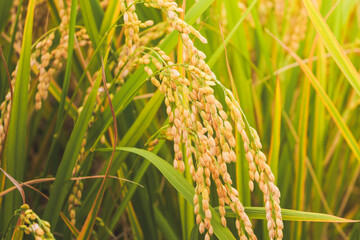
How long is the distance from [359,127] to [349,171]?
0.25 meters

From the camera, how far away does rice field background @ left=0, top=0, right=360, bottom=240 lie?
88 cm

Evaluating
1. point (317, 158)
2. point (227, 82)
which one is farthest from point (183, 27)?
point (317, 158)

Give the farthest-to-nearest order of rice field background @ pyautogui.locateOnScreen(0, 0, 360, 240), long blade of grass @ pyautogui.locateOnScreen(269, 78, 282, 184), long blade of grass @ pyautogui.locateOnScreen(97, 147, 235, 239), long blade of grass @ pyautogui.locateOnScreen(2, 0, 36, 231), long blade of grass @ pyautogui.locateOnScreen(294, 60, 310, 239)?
long blade of grass @ pyautogui.locateOnScreen(294, 60, 310, 239) < long blade of grass @ pyautogui.locateOnScreen(269, 78, 282, 184) < long blade of grass @ pyautogui.locateOnScreen(2, 0, 36, 231) < long blade of grass @ pyautogui.locateOnScreen(97, 147, 235, 239) < rice field background @ pyautogui.locateOnScreen(0, 0, 360, 240)

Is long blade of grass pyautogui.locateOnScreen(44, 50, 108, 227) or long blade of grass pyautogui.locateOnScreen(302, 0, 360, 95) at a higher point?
long blade of grass pyautogui.locateOnScreen(302, 0, 360, 95)

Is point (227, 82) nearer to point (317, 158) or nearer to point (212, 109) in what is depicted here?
point (317, 158)

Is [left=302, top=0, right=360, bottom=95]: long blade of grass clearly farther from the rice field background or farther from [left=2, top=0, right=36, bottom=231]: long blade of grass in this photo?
[left=2, top=0, right=36, bottom=231]: long blade of grass

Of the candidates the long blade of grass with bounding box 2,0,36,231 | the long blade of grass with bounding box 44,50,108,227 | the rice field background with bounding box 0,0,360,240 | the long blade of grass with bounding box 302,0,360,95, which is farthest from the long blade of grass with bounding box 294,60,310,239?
the long blade of grass with bounding box 2,0,36,231

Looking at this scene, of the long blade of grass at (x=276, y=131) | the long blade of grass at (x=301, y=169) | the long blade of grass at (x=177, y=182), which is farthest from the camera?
the long blade of grass at (x=301, y=169)

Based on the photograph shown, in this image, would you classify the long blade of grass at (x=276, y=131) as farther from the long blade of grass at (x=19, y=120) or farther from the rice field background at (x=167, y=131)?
the long blade of grass at (x=19, y=120)

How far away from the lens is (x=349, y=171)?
1.94 m

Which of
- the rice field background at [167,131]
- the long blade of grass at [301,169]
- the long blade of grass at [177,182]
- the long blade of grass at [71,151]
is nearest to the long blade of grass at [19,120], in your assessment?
the rice field background at [167,131]

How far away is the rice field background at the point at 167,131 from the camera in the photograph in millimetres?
880

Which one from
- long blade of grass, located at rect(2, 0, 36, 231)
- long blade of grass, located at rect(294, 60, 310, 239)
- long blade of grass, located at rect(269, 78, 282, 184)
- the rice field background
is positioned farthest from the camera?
long blade of grass, located at rect(294, 60, 310, 239)

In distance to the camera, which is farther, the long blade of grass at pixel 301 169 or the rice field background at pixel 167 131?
the long blade of grass at pixel 301 169
